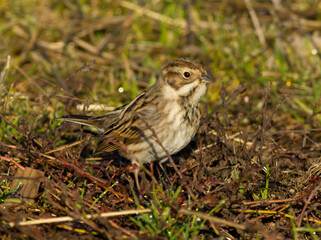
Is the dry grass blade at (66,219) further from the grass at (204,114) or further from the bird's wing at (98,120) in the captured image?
the bird's wing at (98,120)

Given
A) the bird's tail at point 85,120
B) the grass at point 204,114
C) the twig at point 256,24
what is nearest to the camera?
the grass at point 204,114

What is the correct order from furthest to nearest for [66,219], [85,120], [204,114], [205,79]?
[204,114]
[85,120]
[205,79]
[66,219]

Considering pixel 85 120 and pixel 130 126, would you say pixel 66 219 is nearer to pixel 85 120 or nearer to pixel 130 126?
pixel 130 126

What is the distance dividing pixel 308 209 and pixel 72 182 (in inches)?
85.9

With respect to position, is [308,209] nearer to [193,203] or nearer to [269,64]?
[193,203]

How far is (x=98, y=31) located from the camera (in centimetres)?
845

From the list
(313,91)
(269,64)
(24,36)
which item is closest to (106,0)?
(24,36)

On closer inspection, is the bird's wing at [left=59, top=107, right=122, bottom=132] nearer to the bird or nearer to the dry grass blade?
the bird

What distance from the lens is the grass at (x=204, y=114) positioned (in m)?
3.86

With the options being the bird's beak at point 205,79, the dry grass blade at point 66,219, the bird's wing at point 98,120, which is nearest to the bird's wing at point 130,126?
the bird's wing at point 98,120

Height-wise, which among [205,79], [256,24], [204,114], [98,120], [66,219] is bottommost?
[66,219]

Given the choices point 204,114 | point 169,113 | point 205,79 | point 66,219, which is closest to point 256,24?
point 204,114

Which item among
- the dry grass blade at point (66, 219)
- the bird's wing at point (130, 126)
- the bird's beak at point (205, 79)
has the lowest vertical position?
the dry grass blade at point (66, 219)

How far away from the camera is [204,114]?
571cm
